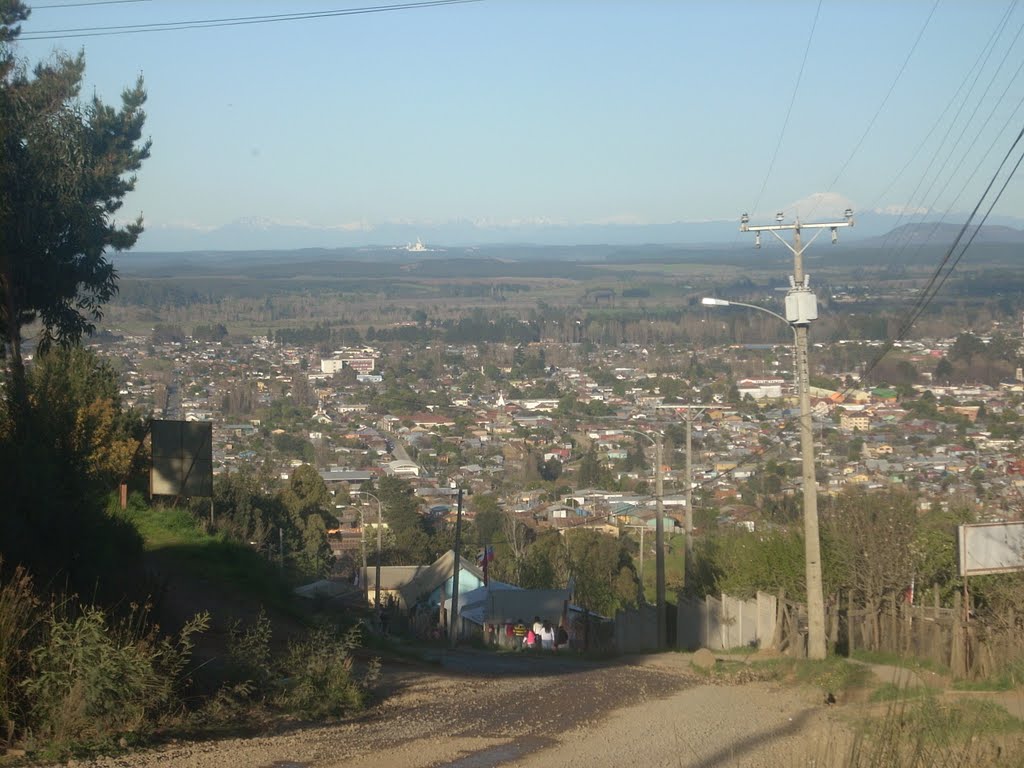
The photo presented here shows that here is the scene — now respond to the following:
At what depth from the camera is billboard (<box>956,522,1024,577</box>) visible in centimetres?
1434

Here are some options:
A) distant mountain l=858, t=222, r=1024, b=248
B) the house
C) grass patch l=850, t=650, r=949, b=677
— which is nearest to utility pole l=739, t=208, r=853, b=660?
grass patch l=850, t=650, r=949, b=677

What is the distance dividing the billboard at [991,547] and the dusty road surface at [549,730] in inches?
137

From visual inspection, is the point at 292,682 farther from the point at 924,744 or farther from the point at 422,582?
the point at 422,582

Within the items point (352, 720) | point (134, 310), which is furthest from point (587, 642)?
point (134, 310)

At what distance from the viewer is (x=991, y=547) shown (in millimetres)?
14461

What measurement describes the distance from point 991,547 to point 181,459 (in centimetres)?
1267

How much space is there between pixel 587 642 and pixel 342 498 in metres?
22.5

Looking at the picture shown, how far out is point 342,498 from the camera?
4600 centimetres

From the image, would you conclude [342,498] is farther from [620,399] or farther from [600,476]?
[620,399]

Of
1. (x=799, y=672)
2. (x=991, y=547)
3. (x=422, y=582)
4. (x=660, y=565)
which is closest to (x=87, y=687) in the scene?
(x=799, y=672)

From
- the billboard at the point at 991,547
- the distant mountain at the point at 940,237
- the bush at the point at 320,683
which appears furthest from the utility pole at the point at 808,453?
the distant mountain at the point at 940,237

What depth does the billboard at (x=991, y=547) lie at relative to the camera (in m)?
14.3

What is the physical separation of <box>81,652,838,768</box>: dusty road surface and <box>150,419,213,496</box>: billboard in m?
7.33

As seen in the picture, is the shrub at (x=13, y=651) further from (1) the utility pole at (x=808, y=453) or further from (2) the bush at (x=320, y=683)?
(1) the utility pole at (x=808, y=453)
